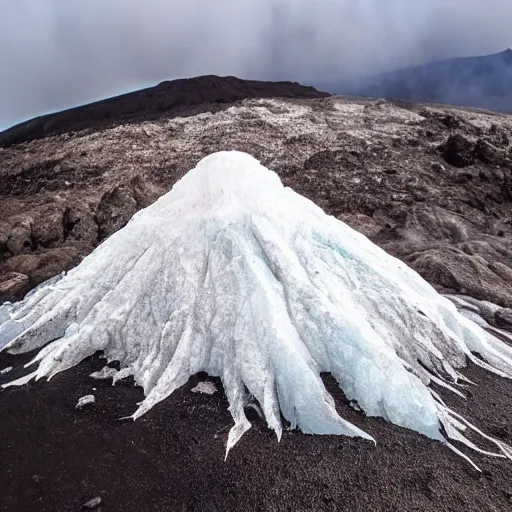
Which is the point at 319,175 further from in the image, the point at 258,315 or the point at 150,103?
the point at 150,103

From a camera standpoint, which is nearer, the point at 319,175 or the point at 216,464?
the point at 216,464

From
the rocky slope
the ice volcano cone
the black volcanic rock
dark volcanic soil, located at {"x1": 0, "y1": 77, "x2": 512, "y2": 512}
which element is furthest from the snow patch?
the black volcanic rock

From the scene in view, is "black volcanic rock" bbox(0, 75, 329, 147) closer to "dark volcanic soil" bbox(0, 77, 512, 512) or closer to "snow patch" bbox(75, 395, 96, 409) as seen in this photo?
"dark volcanic soil" bbox(0, 77, 512, 512)

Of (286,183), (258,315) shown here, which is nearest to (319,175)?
(286,183)

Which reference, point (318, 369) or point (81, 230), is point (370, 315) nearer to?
point (318, 369)

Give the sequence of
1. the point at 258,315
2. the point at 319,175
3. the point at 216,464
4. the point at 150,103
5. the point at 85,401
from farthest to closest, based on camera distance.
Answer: the point at 150,103
the point at 319,175
the point at 258,315
the point at 85,401
the point at 216,464

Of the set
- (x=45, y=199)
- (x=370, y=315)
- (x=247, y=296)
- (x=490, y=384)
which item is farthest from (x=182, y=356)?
(x=45, y=199)

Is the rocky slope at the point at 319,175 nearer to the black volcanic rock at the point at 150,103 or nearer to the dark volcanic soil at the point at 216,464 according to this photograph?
the black volcanic rock at the point at 150,103

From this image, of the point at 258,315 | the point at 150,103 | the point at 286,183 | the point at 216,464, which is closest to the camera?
the point at 216,464
